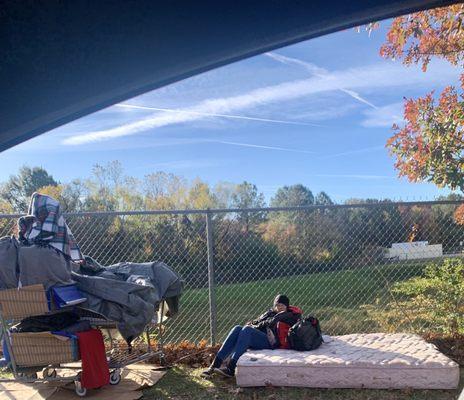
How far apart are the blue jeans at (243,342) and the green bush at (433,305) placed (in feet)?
6.20

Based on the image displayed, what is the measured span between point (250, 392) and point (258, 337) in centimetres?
62

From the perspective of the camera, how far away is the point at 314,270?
25.0 ft

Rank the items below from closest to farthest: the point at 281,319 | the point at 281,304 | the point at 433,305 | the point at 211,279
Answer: the point at 281,319, the point at 281,304, the point at 433,305, the point at 211,279

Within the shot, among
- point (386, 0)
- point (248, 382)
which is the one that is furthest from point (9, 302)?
point (386, 0)

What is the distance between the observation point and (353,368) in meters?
4.32

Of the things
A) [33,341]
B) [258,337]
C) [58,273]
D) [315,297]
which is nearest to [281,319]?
[258,337]

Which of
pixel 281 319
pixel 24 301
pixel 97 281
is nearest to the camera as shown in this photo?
pixel 24 301

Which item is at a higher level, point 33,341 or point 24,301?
point 24,301

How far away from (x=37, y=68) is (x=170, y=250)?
7.21 m

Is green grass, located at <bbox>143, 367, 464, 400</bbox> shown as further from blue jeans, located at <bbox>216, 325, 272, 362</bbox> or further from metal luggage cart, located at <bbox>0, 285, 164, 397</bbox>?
metal luggage cart, located at <bbox>0, 285, 164, 397</bbox>

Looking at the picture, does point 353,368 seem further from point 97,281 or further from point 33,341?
point 33,341

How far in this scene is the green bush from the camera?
557cm

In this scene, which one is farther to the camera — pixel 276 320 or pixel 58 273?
pixel 276 320

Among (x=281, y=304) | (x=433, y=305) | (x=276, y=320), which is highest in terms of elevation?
(x=281, y=304)
